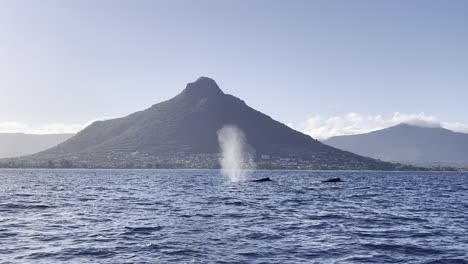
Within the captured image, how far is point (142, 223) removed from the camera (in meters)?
50.9

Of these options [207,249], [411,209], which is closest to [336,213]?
[411,209]

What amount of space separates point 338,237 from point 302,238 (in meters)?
3.36

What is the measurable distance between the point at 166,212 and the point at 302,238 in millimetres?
24573

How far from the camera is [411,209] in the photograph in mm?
71938

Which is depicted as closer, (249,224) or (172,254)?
(172,254)

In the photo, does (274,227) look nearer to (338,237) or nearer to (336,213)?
(338,237)

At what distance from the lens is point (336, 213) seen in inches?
2504

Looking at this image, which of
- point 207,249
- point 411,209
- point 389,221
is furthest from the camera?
point 411,209

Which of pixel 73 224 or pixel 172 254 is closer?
pixel 172 254

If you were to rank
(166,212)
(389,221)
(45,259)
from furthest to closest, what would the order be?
1. (166,212)
2. (389,221)
3. (45,259)

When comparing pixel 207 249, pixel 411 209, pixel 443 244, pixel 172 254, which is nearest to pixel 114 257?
pixel 172 254

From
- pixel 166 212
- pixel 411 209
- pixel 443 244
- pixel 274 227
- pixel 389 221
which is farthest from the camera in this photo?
pixel 411 209

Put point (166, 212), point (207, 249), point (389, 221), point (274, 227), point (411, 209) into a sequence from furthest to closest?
point (411, 209)
point (166, 212)
point (389, 221)
point (274, 227)
point (207, 249)

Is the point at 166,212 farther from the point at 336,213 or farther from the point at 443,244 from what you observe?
the point at 443,244
